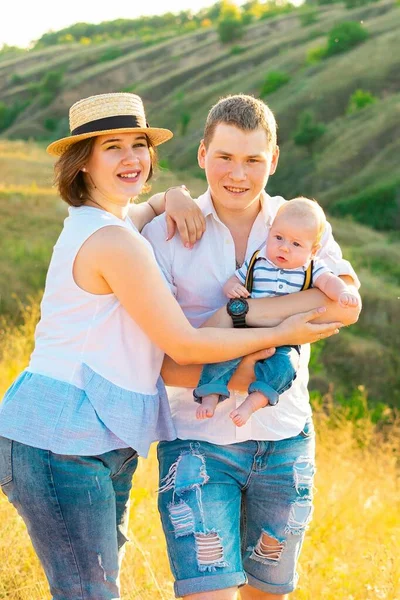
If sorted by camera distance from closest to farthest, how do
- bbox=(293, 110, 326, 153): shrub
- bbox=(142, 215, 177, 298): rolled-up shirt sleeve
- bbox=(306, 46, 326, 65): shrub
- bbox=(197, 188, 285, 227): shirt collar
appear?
bbox=(142, 215, 177, 298): rolled-up shirt sleeve → bbox=(197, 188, 285, 227): shirt collar → bbox=(293, 110, 326, 153): shrub → bbox=(306, 46, 326, 65): shrub

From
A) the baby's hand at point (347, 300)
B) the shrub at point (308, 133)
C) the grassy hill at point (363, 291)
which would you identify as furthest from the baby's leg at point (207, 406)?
the shrub at point (308, 133)

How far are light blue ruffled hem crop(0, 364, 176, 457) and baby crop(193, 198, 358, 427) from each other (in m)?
0.36

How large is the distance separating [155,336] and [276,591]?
1.33m

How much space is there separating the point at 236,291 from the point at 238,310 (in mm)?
112

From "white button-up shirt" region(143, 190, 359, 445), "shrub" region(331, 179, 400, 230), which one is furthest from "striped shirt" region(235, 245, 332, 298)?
"shrub" region(331, 179, 400, 230)

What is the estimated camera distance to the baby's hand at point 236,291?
11.9 ft

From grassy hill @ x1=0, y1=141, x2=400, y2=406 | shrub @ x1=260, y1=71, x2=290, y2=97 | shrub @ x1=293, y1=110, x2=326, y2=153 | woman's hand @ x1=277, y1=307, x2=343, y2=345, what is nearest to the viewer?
woman's hand @ x1=277, y1=307, x2=343, y2=345

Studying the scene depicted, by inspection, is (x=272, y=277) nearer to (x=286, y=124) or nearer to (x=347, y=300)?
(x=347, y=300)

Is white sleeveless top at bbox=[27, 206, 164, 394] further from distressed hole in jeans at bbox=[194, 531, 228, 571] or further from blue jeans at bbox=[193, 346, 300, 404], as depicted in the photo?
distressed hole in jeans at bbox=[194, 531, 228, 571]

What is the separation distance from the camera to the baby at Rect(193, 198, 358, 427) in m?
3.46

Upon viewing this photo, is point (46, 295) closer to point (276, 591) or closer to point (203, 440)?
point (203, 440)

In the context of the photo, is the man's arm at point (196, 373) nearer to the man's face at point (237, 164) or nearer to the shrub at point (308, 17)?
the man's face at point (237, 164)

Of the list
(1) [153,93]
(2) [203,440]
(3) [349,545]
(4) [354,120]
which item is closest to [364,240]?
(4) [354,120]

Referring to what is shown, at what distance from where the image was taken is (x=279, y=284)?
147 inches
